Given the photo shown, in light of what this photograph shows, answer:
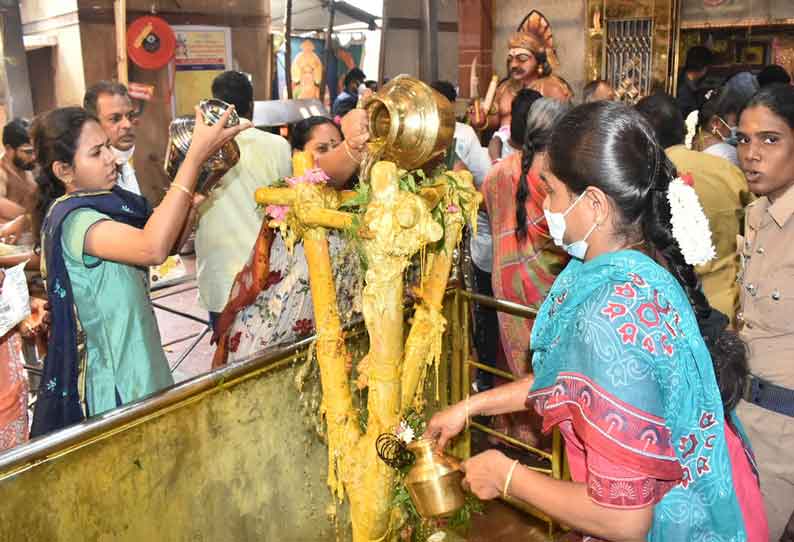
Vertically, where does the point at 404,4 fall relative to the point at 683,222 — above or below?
above

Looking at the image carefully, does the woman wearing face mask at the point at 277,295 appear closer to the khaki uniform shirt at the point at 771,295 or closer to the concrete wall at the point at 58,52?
the khaki uniform shirt at the point at 771,295

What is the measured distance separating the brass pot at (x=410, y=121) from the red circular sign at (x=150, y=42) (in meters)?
4.76

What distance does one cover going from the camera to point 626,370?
124cm

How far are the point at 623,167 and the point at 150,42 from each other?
551 centimetres

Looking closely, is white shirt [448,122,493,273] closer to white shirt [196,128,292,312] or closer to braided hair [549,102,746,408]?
white shirt [196,128,292,312]

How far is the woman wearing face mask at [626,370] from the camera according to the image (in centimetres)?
125

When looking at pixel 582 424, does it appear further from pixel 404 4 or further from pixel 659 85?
pixel 404 4

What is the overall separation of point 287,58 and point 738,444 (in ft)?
21.3

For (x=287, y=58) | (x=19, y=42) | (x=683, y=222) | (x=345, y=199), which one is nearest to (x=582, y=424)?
(x=683, y=222)

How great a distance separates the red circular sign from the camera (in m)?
5.83

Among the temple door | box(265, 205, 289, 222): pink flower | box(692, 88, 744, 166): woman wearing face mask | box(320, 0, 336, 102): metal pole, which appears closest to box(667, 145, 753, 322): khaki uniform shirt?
box(692, 88, 744, 166): woman wearing face mask

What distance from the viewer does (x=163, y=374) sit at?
2383mm

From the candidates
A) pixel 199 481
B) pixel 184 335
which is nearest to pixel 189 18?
pixel 184 335

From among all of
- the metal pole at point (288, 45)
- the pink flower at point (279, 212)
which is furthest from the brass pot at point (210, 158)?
the metal pole at point (288, 45)
